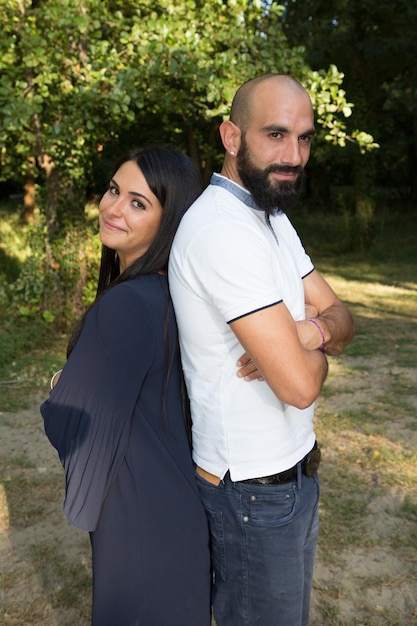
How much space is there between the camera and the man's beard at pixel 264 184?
1847 mm

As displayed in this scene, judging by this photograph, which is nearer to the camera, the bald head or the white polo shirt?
the white polo shirt

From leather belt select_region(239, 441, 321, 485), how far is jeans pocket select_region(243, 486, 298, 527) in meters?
0.02

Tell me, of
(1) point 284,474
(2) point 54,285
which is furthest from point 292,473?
(2) point 54,285

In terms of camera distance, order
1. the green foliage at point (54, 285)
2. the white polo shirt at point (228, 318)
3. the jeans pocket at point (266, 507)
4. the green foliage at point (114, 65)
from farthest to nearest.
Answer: the green foliage at point (54, 285) → the green foliage at point (114, 65) → the jeans pocket at point (266, 507) → the white polo shirt at point (228, 318)

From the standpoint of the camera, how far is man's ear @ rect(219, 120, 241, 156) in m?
1.89

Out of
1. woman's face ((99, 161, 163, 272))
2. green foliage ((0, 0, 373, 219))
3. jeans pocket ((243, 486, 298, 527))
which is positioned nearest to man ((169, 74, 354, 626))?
jeans pocket ((243, 486, 298, 527))

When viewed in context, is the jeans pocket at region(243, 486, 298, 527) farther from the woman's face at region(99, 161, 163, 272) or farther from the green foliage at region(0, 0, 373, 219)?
the green foliage at region(0, 0, 373, 219)

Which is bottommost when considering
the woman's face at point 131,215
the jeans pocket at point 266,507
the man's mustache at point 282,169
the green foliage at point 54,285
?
the green foliage at point 54,285

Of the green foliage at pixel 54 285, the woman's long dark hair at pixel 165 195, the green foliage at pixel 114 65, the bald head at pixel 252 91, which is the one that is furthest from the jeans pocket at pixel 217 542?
the green foliage at pixel 54 285

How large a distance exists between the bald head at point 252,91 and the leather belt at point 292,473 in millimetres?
978

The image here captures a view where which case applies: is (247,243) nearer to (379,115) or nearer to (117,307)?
(117,307)

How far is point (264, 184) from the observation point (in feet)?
6.05

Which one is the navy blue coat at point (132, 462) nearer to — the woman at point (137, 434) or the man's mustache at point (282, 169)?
the woman at point (137, 434)

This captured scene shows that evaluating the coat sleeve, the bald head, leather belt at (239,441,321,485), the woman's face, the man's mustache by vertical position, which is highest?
the bald head
